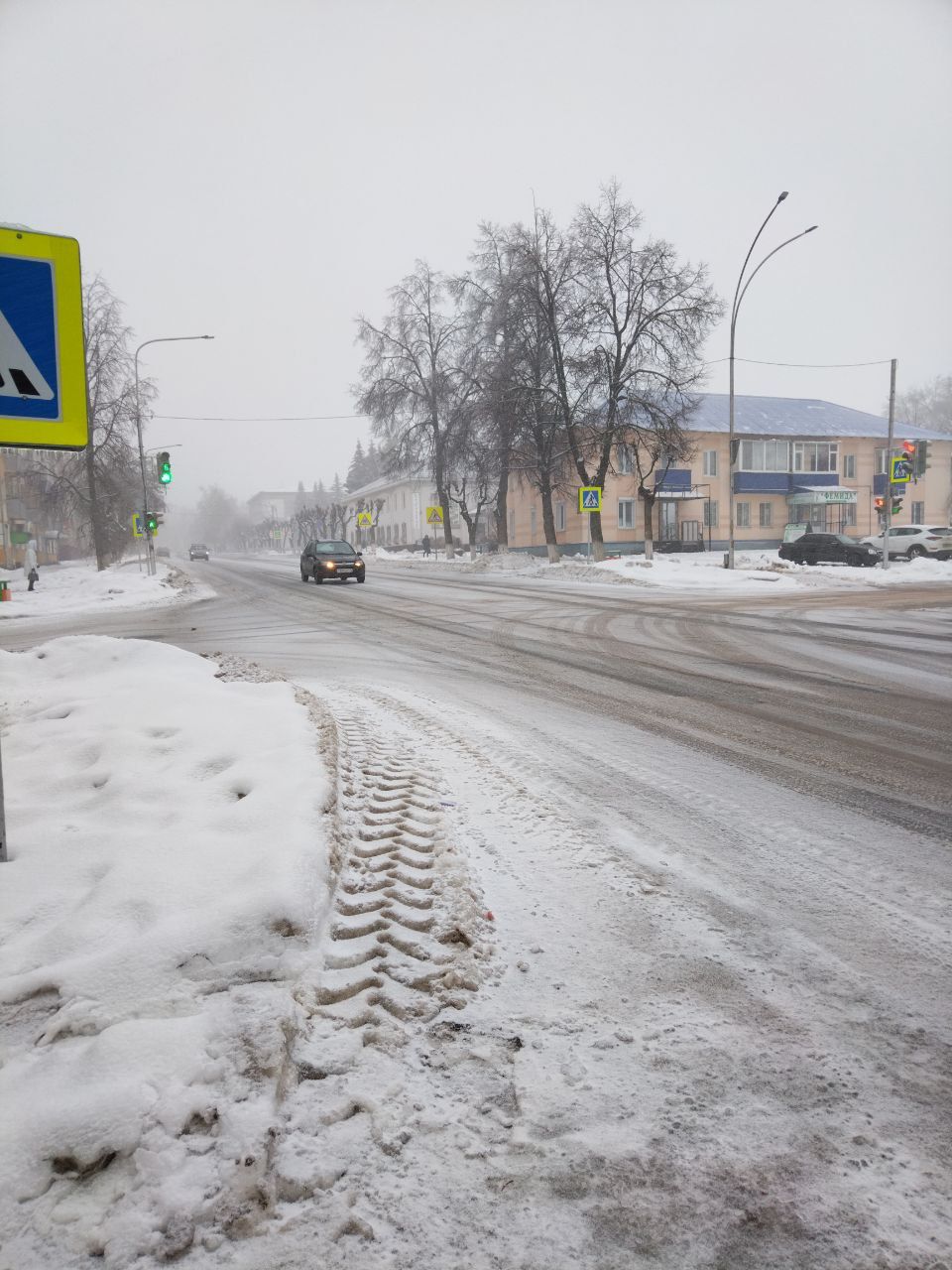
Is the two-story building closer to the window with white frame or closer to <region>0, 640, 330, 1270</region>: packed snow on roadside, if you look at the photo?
the window with white frame

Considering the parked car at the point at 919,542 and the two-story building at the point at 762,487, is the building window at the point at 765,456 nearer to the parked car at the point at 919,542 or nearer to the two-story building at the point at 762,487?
the two-story building at the point at 762,487

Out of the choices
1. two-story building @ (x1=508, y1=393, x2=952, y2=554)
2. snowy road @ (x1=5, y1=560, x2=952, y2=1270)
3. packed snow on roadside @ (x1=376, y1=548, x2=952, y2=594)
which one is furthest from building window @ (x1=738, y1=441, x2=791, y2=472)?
snowy road @ (x1=5, y1=560, x2=952, y2=1270)

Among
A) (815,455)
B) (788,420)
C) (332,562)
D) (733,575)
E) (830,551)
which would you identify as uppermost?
(788,420)

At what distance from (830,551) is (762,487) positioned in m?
15.7

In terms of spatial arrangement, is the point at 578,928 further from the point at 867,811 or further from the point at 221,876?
the point at 867,811

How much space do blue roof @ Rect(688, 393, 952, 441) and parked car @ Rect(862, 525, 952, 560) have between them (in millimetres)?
14086

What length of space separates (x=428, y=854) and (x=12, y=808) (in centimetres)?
201

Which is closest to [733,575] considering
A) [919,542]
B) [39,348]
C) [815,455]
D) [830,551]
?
[830,551]

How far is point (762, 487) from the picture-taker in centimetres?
4762

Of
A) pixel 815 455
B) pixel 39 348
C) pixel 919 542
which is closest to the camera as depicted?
pixel 39 348

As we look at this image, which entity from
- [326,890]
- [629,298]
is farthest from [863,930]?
[629,298]

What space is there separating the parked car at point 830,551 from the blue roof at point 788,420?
14027 mm

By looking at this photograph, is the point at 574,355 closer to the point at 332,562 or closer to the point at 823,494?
the point at 332,562

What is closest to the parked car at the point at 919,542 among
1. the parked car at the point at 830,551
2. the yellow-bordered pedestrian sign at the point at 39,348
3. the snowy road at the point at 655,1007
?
the parked car at the point at 830,551
